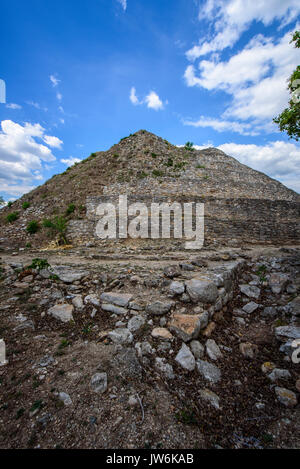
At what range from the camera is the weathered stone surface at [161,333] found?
124 inches

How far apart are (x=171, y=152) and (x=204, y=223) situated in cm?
1428

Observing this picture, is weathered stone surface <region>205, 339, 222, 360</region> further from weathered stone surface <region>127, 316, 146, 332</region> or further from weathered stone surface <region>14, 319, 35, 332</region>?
weathered stone surface <region>14, 319, 35, 332</region>

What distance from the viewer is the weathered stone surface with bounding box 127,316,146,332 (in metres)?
3.32

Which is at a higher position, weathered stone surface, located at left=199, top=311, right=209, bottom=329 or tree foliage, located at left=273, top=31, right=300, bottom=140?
tree foliage, located at left=273, top=31, right=300, bottom=140

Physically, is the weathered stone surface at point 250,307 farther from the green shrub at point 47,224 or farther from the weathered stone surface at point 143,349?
the green shrub at point 47,224

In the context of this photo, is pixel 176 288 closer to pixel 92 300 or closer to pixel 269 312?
pixel 92 300

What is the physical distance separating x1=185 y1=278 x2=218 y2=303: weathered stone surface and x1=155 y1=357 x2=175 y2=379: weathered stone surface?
149 cm

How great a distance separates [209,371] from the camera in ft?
9.27

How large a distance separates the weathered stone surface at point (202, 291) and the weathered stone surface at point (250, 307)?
1.14 metres

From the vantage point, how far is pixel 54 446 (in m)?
1.76

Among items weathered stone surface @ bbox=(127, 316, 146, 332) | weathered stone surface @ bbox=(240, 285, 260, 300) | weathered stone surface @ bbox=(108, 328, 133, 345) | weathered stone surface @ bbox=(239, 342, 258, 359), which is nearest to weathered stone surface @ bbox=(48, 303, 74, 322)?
weathered stone surface @ bbox=(108, 328, 133, 345)
